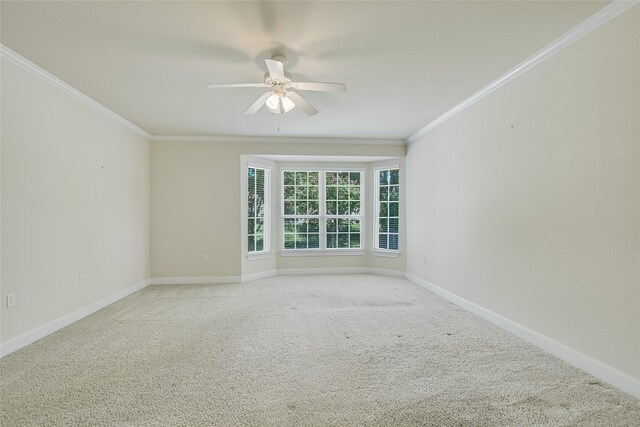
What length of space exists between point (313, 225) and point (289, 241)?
0.56 metres

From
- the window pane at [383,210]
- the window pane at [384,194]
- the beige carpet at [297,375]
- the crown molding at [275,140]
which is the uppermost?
the crown molding at [275,140]

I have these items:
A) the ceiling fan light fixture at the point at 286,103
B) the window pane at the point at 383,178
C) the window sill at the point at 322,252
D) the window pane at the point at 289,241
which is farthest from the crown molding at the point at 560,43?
the window pane at the point at 289,241

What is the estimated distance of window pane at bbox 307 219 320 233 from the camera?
6.29 meters

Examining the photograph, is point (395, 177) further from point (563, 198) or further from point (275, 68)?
point (275, 68)

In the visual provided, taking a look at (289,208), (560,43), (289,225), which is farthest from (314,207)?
(560,43)

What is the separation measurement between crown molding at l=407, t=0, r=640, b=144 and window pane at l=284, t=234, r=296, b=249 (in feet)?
11.8

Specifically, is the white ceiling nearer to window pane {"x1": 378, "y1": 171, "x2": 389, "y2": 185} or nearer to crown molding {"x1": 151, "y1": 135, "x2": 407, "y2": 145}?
crown molding {"x1": 151, "y1": 135, "x2": 407, "y2": 145}

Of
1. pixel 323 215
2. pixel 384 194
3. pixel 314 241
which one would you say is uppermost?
pixel 384 194

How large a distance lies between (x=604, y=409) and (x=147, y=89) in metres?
4.47

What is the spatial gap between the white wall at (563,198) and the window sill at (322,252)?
2.50 m

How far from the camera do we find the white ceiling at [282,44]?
2.08m

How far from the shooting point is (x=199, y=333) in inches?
124

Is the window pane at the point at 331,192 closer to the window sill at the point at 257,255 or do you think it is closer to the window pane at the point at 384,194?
the window pane at the point at 384,194

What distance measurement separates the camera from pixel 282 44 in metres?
2.48
